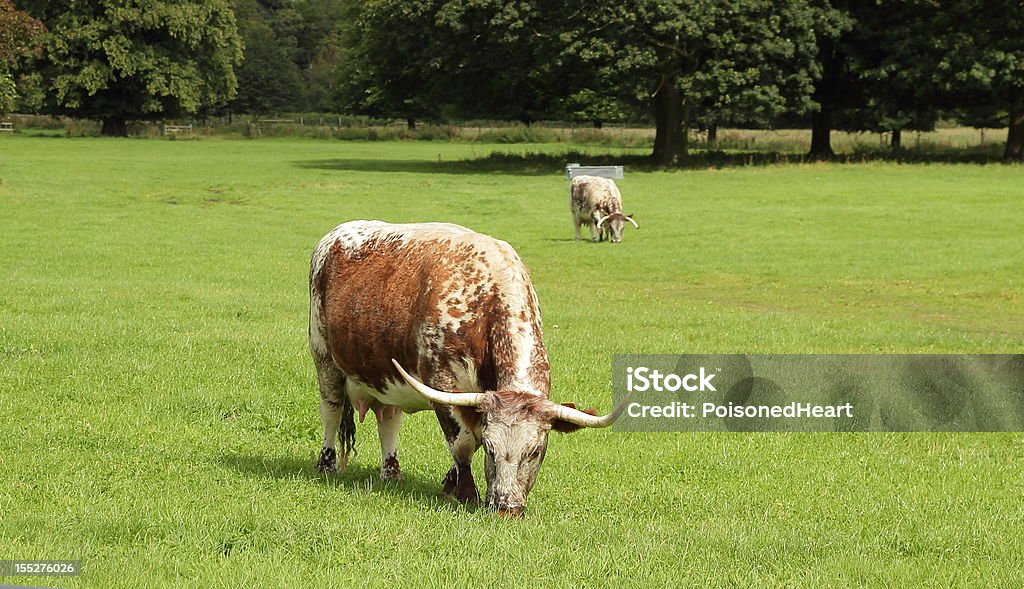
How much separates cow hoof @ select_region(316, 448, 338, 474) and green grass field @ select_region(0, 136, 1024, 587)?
177 mm

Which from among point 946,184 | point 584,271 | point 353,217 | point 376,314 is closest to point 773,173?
point 946,184

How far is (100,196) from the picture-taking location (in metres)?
45.6

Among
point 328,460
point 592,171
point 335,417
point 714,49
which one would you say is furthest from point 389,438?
point 714,49

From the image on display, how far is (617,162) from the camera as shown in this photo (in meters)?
64.4

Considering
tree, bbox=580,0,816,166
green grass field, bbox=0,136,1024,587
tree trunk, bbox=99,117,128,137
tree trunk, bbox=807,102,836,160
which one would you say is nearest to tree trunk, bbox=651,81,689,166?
tree, bbox=580,0,816,166

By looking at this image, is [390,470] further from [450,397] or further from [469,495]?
[450,397]

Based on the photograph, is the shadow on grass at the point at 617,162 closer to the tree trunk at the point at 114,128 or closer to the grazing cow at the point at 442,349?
the tree trunk at the point at 114,128

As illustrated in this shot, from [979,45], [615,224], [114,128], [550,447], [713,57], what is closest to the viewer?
[550,447]

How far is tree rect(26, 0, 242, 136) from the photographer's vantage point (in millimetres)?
95250

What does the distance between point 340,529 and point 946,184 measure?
4751 cm

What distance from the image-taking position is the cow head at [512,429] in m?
8.10

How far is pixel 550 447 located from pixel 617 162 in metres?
54.0

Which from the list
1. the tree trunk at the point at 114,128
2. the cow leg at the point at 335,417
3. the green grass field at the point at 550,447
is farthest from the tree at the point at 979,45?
the tree trunk at the point at 114,128

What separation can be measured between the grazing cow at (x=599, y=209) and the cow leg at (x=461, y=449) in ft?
88.9
